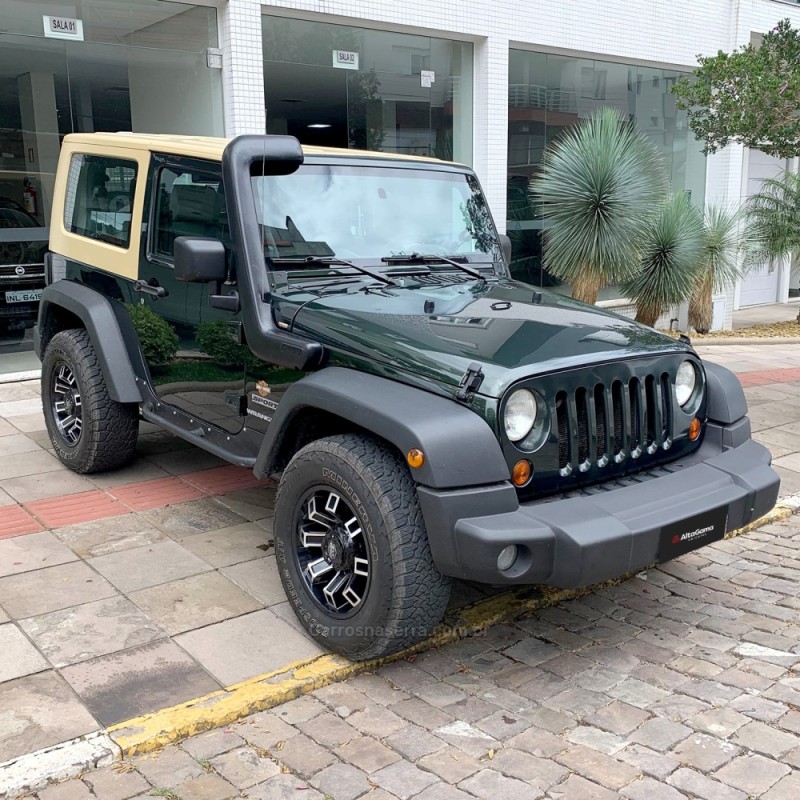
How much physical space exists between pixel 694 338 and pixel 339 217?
373 inches

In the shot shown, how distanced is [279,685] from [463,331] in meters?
1.52

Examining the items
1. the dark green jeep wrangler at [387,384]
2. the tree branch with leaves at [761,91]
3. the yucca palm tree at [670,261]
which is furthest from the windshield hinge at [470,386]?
the yucca palm tree at [670,261]

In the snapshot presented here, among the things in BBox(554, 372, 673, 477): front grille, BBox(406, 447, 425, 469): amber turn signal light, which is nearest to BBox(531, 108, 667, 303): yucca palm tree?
BBox(554, 372, 673, 477): front grille

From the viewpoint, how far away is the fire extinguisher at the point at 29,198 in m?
8.64

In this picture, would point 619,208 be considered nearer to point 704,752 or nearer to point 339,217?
point 339,217

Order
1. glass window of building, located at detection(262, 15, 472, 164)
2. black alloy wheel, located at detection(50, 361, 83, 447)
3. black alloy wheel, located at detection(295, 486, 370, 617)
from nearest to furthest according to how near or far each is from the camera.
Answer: black alloy wheel, located at detection(295, 486, 370, 617)
black alloy wheel, located at detection(50, 361, 83, 447)
glass window of building, located at detection(262, 15, 472, 164)

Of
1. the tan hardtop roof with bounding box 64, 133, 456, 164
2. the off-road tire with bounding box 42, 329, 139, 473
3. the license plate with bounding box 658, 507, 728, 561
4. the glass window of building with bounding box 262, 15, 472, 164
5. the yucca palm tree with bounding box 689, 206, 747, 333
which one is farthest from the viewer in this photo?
the yucca palm tree with bounding box 689, 206, 747, 333

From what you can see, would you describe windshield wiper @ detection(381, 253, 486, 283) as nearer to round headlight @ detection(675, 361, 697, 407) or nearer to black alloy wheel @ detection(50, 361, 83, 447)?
round headlight @ detection(675, 361, 697, 407)

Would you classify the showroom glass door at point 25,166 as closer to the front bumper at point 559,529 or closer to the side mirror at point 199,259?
the side mirror at point 199,259

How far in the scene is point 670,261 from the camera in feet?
35.8

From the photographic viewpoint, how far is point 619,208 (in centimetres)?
955

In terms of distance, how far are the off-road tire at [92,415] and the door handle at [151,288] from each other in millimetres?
656

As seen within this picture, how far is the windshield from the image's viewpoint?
4121 millimetres

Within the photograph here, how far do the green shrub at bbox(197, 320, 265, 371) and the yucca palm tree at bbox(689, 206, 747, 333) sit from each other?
8.60 metres
